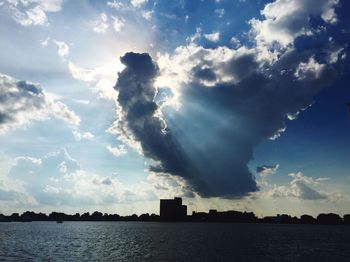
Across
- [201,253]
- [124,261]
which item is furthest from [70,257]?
[201,253]

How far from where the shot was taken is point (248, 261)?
108 meters

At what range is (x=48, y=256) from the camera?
11988cm

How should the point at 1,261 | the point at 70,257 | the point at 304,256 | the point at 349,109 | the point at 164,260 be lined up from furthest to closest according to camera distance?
the point at 304,256, the point at 70,257, the point at 164,260, the point at 1,261, the point at 349,109

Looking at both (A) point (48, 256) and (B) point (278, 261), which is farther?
(A) point (48, 256)

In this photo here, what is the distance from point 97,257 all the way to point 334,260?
2686 inches

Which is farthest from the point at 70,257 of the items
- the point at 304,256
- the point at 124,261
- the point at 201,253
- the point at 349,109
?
Result: the point at 349,109

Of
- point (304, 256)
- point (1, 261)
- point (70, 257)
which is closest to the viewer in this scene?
point (1, 261)

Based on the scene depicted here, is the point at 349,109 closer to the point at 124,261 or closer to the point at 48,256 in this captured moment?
the point at 124,261

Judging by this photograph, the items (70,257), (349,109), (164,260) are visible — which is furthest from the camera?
(70,257)

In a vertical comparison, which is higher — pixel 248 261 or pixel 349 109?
pixel 349 109

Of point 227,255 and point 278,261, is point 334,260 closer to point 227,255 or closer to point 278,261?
point 278,261

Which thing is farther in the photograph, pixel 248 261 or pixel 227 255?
pixel 227 255

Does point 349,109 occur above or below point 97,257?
above

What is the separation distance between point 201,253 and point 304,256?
32066mm
